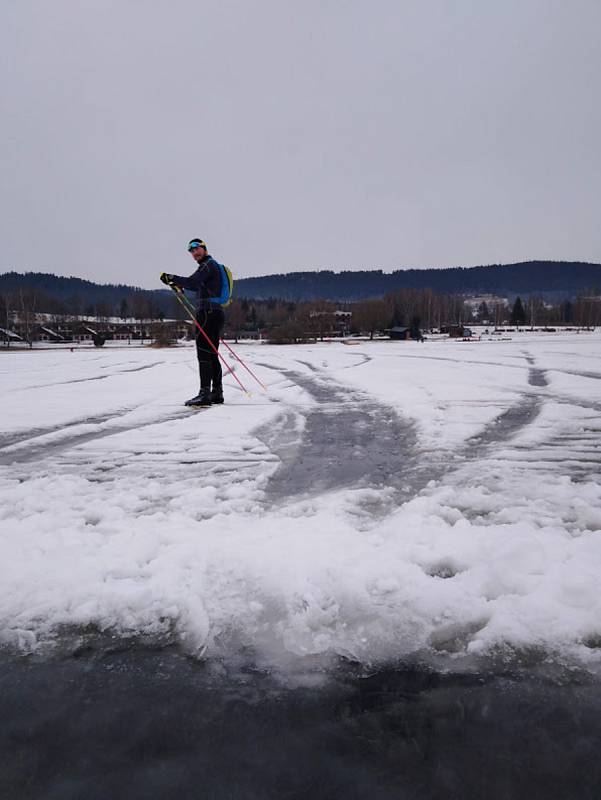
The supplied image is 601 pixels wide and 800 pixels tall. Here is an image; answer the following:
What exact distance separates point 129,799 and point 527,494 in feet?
8.28

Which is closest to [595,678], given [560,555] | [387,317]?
[560,555]

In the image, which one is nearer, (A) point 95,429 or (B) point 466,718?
(B) point 466,718

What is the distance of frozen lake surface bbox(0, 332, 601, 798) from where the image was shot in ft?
3.94

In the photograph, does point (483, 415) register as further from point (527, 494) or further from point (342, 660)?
point (342, 660)

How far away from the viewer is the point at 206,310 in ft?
23.1

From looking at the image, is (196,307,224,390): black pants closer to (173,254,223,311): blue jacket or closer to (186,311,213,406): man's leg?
(186,311,213,406): man's leg

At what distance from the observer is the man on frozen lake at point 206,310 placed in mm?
6773

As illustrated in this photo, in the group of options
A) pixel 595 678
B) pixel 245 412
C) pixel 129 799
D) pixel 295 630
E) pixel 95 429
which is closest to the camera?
pixel 129 799

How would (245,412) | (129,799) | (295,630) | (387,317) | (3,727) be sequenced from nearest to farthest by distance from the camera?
(129,799)
(3,727)
(295,630)
(245,412)
(387,317)

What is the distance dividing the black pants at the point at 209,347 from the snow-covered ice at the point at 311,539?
196 cm

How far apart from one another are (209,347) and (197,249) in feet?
4.47

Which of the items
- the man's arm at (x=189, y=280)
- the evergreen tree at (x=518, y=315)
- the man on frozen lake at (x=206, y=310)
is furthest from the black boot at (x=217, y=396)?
the evergreen tree at (x=518, y=315)

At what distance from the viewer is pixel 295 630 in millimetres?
1679

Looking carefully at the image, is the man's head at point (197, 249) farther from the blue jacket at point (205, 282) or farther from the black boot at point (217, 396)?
the black boot at point (217, 396)
